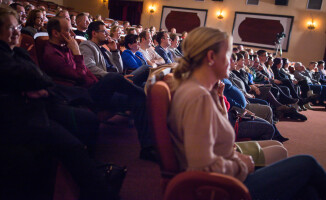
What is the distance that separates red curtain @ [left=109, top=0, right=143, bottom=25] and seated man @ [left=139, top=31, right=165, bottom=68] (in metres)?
8.48

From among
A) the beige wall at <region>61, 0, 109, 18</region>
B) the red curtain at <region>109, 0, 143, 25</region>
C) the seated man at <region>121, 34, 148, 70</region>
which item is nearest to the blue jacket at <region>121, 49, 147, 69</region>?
the seated man at <region>121, 34, 148, 70</region>

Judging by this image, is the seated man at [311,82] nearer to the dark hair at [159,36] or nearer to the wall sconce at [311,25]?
the wall sconce at [311,25]

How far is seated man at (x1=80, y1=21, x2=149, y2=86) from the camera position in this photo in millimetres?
2639

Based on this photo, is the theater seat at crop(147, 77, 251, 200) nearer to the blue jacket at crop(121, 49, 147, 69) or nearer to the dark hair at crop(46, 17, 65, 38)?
the dark hair at crop(46, 17, 65, 38)

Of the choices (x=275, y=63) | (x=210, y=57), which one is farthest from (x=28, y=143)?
(x=275, y=63)

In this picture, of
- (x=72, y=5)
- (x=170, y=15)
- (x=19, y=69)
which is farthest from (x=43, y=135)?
(x=72, y=5)

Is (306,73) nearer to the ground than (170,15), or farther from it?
nearer to the ground

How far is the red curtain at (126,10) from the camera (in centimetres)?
1229

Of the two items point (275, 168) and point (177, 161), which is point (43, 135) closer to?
point (177, 161)

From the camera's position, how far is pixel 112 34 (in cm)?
378

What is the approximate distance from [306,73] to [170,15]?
21.1 feet

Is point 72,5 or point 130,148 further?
point 72,5

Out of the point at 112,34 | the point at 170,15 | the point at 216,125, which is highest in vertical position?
the point at 170,15

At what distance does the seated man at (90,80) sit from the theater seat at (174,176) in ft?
3.13
